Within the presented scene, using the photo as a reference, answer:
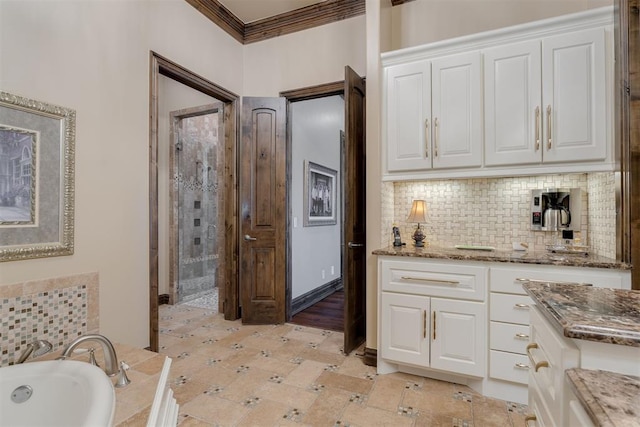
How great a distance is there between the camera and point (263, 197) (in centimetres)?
344

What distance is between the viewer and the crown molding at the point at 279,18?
3.12 m

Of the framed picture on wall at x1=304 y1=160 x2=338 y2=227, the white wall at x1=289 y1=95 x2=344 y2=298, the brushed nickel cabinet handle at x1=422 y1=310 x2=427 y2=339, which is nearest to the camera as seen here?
the brushed nickel cabinet handle at x1=422 y1=310 x2=427 y2=339

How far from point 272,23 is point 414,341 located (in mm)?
3464

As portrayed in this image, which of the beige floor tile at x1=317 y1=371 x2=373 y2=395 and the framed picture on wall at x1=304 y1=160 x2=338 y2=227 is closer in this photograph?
the beige floor tile at x1=317 y1=371 x2=373 y2=395

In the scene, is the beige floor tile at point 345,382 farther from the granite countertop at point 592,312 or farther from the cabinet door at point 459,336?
the granite countertop at point 592,312

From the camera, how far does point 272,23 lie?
3482mm

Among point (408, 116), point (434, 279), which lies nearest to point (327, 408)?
point (434, 279)

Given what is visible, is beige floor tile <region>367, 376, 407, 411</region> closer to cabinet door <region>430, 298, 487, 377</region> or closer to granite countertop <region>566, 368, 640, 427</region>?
cabinet door <region>430, 298, 487, 377</region>

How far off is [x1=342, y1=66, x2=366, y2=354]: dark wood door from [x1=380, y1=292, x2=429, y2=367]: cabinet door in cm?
40

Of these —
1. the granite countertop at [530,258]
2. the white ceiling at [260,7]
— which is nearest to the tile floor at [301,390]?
the granite countertop at [530,258]

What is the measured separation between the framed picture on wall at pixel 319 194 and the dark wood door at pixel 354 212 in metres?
1.34

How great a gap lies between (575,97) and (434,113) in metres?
0.86

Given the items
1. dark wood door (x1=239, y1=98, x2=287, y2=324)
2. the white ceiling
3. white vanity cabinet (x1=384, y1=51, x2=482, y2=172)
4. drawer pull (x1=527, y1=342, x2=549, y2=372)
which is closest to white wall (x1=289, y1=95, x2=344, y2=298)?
dark wood door (x1=239, y1=98, x2=287, y2=324)

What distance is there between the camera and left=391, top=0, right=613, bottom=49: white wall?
8.06 feet
